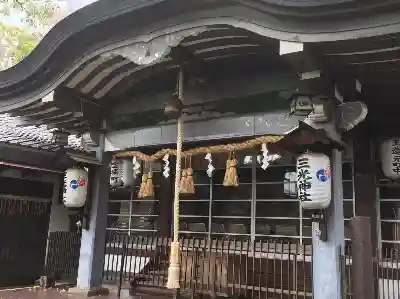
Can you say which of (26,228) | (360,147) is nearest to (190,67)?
(360,147)

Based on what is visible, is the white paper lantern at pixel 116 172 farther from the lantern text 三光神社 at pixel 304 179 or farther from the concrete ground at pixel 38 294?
the lantern text 三光神社 at pixel 304 179

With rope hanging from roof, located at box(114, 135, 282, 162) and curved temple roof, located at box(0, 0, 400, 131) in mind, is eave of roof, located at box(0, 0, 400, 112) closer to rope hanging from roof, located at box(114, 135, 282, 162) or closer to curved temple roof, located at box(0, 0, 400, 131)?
curved temple roof, located at box(0, 0, 400, 131)

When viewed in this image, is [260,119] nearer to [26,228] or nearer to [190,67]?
[190,67]

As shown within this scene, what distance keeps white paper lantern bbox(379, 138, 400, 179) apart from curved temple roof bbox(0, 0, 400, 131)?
2.61 meters

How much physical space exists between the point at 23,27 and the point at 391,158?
→ 21.1 m

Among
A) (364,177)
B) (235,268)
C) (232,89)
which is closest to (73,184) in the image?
(235,268)

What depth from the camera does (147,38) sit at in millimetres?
6051

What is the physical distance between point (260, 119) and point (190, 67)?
1.44m

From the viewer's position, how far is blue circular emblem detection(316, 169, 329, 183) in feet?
18.4

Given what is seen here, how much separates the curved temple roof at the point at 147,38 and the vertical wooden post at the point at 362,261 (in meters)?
2.30

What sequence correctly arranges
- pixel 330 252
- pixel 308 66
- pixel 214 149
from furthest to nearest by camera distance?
pixel 214 149, pixel 330 252, pixel 308 66

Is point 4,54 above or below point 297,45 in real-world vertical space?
above

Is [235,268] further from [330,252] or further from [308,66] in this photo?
[308,66]

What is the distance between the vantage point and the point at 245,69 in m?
6.78
